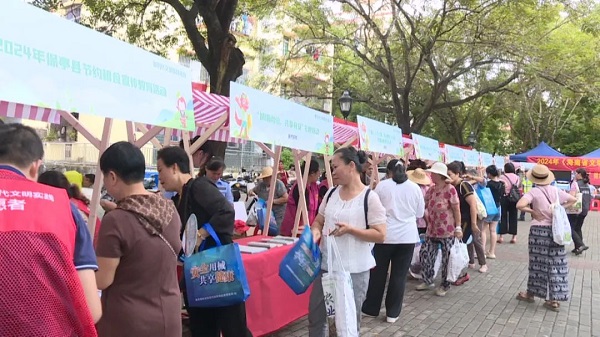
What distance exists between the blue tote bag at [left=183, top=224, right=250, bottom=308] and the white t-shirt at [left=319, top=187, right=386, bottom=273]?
34.0 inches

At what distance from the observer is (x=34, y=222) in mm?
1404

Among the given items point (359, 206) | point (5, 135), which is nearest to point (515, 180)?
point (359, 206)

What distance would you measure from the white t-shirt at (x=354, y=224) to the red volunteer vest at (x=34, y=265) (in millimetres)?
2362

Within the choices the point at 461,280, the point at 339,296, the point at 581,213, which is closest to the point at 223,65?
the point at 461,280

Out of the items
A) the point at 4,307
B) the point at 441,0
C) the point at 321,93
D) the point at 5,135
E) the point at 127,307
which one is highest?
the point at 441,0

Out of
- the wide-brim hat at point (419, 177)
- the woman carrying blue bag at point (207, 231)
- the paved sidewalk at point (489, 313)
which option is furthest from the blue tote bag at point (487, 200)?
the woman carrying blue bag at point (207, 231)

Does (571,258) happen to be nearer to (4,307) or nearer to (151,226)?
(151,226)

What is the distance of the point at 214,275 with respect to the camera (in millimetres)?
3027

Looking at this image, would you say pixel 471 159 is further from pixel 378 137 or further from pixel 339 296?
pixel 339 296

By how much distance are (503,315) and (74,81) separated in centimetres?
538

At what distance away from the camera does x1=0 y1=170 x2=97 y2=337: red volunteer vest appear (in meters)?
1.38

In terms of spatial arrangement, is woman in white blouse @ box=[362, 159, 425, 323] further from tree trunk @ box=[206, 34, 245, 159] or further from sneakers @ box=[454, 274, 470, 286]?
tree trunk @ box=[206, 34, 245, 159]

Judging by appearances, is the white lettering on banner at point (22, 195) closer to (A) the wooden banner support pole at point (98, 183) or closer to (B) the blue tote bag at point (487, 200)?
(A) the wooden banner support pole at point (98, 183)

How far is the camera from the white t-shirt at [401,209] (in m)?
5.21
